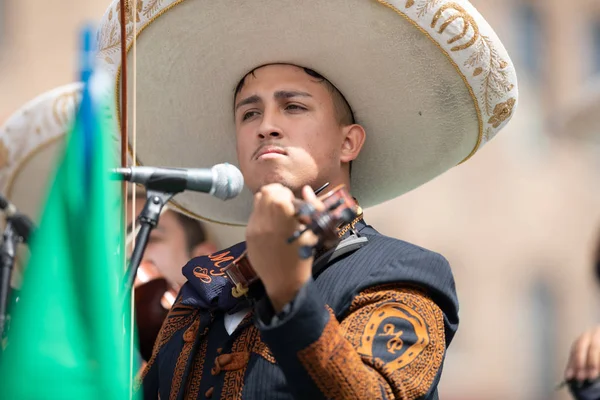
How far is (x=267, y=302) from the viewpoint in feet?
8.91

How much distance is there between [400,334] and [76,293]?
0.82 metres

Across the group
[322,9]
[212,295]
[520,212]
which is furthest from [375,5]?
[520,212]

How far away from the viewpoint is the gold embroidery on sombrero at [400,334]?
2.86 m

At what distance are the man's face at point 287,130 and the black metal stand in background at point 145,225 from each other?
0.57m

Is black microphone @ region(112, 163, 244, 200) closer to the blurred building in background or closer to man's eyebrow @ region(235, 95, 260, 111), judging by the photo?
man's eyebrow @ region(235, 95, 260, 111)

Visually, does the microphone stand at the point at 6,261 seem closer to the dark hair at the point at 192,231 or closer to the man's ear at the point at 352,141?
the man's ear at the point at 352,141

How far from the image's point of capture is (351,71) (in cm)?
370

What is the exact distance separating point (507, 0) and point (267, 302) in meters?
20.2

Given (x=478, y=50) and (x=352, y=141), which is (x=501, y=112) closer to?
(x=478, y=50)

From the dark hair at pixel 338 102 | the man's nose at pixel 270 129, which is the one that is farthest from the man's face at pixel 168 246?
the man's nose at pixel 270 129

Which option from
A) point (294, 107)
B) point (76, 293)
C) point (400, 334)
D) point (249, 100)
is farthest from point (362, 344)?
point (249, 100)

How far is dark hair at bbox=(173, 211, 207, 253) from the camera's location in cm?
514

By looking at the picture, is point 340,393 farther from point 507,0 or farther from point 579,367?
point 507,0

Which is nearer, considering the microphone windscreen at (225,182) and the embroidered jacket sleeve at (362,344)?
the embroidered jacket sleeve at (362,344)
